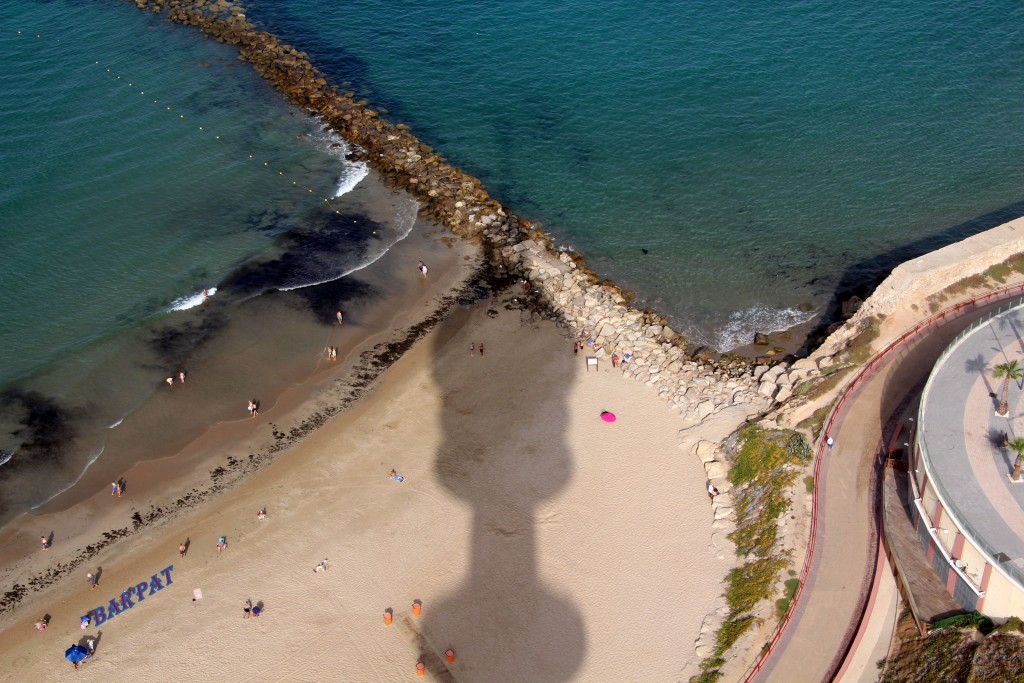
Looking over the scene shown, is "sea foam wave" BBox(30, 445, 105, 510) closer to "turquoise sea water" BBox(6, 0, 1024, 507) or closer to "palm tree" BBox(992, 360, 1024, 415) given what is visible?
"turquoise sea water" BBox(6, 0, 1024, 507)

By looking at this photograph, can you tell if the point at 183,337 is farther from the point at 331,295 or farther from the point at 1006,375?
the point at 1006,375

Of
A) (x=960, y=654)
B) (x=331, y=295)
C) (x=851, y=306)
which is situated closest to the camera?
(x=960, y=654)

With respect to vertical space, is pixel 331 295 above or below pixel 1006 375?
below

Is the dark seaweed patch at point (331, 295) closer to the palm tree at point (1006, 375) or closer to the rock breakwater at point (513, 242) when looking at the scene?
the rock breakwater at point (513, 242)

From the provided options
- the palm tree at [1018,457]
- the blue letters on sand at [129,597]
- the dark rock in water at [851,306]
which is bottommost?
the blue letters on sand at [129,597]

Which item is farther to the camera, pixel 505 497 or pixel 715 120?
pixel 715 120

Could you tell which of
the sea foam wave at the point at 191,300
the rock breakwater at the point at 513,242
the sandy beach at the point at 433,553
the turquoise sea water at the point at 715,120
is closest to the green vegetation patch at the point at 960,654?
the sandy beach at the point at 433,553

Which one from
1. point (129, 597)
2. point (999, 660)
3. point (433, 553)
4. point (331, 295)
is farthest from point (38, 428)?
point (999, 660)

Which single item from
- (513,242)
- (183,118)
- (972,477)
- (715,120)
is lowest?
(513,242)
